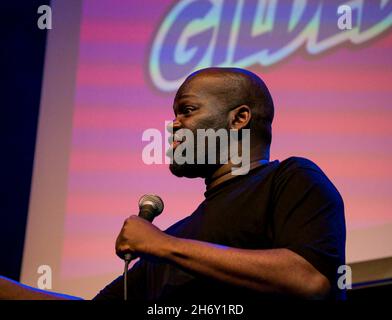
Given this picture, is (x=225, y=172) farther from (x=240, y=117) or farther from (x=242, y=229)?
(x=242, y=229)

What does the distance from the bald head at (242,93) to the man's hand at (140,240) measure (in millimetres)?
585

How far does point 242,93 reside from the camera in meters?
1.93

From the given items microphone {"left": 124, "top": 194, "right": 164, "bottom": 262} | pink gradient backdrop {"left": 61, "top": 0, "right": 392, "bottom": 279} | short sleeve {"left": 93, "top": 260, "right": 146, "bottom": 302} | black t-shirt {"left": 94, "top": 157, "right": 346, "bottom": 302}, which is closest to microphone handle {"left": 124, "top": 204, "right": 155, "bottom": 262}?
microphone {"left": 124, "top": 194, "right": 164, "bottom": 262}

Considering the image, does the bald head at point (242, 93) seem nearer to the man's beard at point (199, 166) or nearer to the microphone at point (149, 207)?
the man's beard at point (199, 166)

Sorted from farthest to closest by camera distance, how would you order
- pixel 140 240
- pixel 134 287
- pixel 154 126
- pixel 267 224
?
pixel 154 126, pixel 134 287, pixel 267 224, pixel 140 240

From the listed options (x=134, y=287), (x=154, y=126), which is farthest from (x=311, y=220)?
(x=154, y=126)

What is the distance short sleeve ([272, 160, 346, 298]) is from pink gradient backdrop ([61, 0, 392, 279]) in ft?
2.96

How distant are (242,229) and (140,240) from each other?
0.92ft

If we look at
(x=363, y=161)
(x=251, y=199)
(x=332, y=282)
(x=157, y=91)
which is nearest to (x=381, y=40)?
(x=363, y=161)

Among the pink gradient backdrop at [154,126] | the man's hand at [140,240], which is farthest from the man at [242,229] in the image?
the pink gradient backdrop at [154,126]

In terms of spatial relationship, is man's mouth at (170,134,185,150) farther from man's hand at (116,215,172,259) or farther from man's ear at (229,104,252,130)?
man's hand at (116,215,172,259)

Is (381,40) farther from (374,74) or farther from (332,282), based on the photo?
(332,282)

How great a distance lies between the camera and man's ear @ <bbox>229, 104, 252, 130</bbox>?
1.89 metres

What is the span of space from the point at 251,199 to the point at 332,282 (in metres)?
0.30
